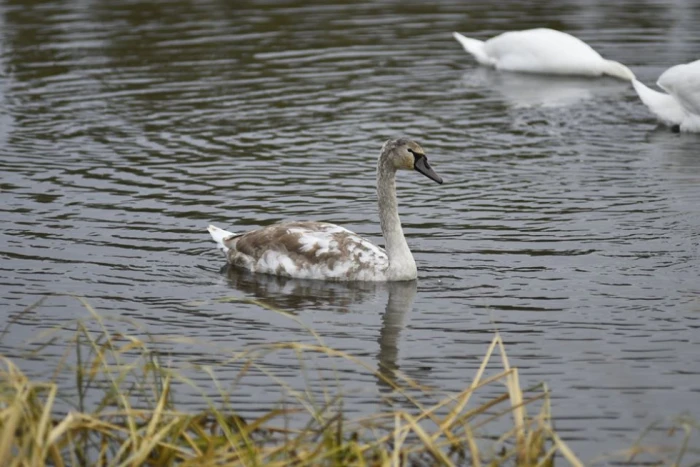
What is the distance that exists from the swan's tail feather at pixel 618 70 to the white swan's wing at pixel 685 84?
276cm

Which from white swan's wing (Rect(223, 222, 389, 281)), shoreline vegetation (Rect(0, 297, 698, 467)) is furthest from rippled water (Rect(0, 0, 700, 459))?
shoreline vegetation (Rect(0, 297, 698, 467))

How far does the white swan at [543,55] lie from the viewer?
1995 cm

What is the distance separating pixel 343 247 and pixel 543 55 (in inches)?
388

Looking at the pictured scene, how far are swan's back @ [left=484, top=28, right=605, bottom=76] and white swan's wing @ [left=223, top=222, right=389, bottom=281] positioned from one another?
30.6ft

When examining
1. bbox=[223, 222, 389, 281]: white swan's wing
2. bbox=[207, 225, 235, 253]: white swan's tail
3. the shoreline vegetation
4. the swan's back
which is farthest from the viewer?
the swan's back

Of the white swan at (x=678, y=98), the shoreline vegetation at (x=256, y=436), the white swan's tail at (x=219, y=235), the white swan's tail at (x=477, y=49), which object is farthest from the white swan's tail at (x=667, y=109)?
the shoreline vegetation at (x=256, y=436)

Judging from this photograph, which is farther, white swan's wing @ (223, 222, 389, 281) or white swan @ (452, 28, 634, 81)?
white swan @ (452, 28, 634, 81)

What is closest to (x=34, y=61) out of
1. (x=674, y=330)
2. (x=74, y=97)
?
(x=74, y=97)

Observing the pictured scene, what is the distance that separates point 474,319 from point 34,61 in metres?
13.2

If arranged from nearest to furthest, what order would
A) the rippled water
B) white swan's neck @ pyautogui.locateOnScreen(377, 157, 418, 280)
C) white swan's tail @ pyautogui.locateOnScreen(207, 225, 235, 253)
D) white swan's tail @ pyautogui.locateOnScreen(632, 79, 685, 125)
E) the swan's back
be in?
1. the rippled water
2. white swan's neck @ pyautogui.locateOnScreen(377, 157, 418, 280)
3. white swan's tail @ pyautogui.locateOnScreen(207, 225, 235, 253)
4. white swan's tail @ pyautogui.locateOnScreen(632, 79, 685, 125)
5. the swan's back

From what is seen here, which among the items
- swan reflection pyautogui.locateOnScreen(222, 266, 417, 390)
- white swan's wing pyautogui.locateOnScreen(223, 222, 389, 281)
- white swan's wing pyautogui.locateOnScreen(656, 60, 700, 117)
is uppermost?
white swan's wing pyautogui.locateOnScreen(656, 60, 700, 117)

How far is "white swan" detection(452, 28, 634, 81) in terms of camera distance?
19953mm

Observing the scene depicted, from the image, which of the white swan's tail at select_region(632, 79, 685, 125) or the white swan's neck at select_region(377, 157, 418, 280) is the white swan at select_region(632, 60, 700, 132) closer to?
the white swan's tail at select_region(632, 79, 685, 125)

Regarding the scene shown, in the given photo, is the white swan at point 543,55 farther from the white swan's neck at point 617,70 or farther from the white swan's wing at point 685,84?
the white swan's wing at point 685,84
